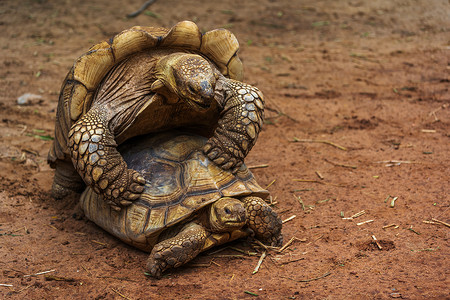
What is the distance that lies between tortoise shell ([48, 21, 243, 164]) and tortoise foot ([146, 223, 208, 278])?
117 centimetres

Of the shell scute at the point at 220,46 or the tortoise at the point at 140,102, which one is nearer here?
the tortoise at the point at 140,102

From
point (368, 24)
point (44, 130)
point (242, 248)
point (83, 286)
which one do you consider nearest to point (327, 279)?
point (242, 248)

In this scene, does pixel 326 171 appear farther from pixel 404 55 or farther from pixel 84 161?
pixel 404 55

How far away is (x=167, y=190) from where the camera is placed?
11.0ft

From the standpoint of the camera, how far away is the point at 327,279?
9.42 ft

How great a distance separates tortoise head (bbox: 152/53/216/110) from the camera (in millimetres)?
3070

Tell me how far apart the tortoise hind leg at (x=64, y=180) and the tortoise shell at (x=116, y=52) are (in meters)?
0.35

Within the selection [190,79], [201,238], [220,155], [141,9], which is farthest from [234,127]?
[141,9]

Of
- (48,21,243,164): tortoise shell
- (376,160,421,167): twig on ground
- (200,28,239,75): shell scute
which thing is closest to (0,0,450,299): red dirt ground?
(376,160,421,167): twig on ground

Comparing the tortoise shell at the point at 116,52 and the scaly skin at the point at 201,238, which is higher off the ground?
the tortoise shell at the point at 116,52

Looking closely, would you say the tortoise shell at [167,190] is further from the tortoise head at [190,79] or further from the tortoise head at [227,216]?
the tortoise head at [190,79]

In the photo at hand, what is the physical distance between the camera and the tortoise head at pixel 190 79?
3.07 m

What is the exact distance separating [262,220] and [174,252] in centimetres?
62

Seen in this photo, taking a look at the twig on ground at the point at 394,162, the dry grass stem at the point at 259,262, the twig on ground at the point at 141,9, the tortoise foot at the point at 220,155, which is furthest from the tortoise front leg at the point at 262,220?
the twig on ground at the point at 141,9
